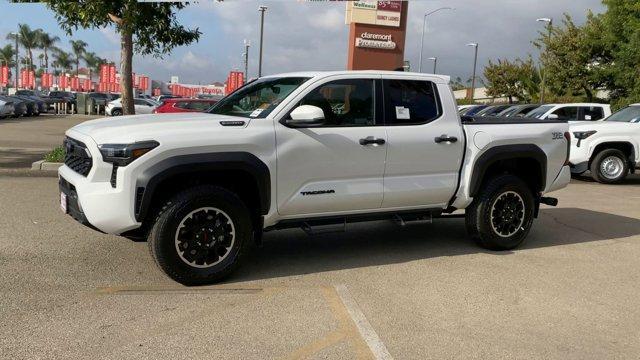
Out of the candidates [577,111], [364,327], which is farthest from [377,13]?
[364,327]

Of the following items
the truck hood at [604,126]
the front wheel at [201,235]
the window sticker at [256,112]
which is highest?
the window sticker at [256,112]

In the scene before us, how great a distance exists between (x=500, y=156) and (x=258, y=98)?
260cm

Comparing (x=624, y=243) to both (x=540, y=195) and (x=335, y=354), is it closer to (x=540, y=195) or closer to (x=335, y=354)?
(x=540, y=195)

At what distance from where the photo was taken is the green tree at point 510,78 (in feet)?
137

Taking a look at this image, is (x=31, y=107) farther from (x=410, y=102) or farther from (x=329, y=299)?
(x=329, y=299)

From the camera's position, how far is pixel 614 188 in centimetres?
1204

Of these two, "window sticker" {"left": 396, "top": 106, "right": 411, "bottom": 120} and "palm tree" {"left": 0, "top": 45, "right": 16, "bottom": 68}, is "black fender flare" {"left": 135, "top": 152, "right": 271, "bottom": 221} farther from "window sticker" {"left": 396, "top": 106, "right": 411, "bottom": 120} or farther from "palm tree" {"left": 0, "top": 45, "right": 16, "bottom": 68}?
"palm tree" {"left": 0, "top": 45, "right": 16, "bottom": 68}

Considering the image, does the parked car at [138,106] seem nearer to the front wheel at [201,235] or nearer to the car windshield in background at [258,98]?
the car windshield in background at [258,98]

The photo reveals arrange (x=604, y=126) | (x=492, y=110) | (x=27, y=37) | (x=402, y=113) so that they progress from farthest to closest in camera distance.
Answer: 1. (x=27, y=37)
2. (x=492, y=110)
3. (x=604, y=126)
4. (x=402, y=113)

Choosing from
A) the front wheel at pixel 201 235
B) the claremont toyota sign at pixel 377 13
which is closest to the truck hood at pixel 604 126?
the front wheel at pixel 201 235

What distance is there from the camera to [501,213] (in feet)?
20.7

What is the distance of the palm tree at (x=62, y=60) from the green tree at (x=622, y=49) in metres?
95.2

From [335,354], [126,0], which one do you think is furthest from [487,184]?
[126,0]

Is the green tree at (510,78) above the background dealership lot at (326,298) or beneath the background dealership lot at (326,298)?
above
